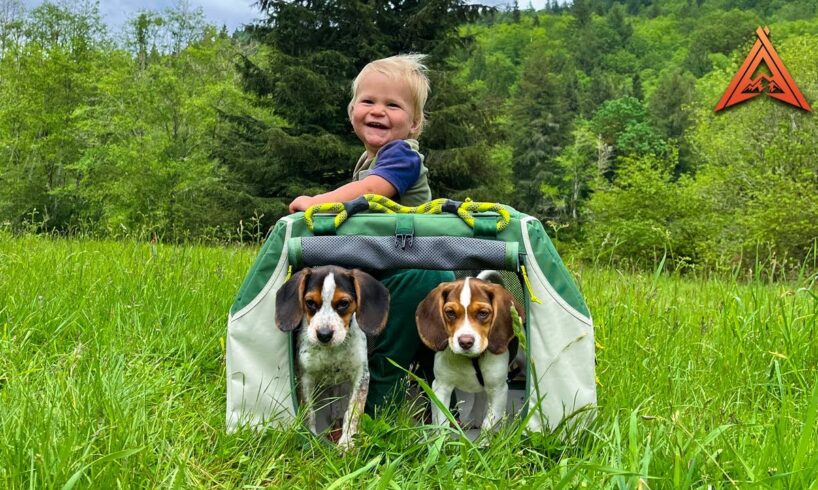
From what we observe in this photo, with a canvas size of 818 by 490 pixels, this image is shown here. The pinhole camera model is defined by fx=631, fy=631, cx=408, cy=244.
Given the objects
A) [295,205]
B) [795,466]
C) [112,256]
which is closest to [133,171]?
[112,256]

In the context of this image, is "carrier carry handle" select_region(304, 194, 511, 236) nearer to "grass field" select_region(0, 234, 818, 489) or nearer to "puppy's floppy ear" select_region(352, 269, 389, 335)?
"puppy's floppy ear" select_region(352, 269, 389, 335)

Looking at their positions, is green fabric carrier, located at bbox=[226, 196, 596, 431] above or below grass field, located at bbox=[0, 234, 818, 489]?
above

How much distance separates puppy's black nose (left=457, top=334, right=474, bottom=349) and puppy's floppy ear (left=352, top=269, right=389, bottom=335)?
0.32 metres

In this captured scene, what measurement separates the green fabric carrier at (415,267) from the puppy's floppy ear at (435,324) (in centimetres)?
12

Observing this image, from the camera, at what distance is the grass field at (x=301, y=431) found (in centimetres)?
189

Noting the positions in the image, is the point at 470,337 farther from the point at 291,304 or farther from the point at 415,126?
the point at 415,126

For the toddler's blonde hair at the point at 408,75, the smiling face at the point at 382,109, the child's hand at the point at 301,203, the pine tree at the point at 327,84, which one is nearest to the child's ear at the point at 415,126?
the toddler's blonde hair at the point at 408,75

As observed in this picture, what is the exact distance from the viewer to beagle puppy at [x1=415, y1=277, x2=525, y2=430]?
252 centimetres

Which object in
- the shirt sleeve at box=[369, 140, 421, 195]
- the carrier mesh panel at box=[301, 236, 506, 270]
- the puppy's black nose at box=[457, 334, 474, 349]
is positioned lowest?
the puppy's black nose at box=[457, 334, 474, 349]

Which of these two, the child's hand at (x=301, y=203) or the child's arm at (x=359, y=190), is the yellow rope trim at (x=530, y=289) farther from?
the child's hand at (x=301, y=203)

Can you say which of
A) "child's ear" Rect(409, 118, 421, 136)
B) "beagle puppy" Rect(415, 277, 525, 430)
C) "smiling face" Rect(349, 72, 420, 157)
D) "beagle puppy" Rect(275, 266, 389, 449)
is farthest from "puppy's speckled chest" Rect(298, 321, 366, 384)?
"child's ear" Rect(409, 118, 421, 136)

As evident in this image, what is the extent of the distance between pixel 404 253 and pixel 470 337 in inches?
17.7

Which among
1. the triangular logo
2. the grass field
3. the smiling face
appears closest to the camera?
the grass field

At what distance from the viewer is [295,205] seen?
3.14 meters
